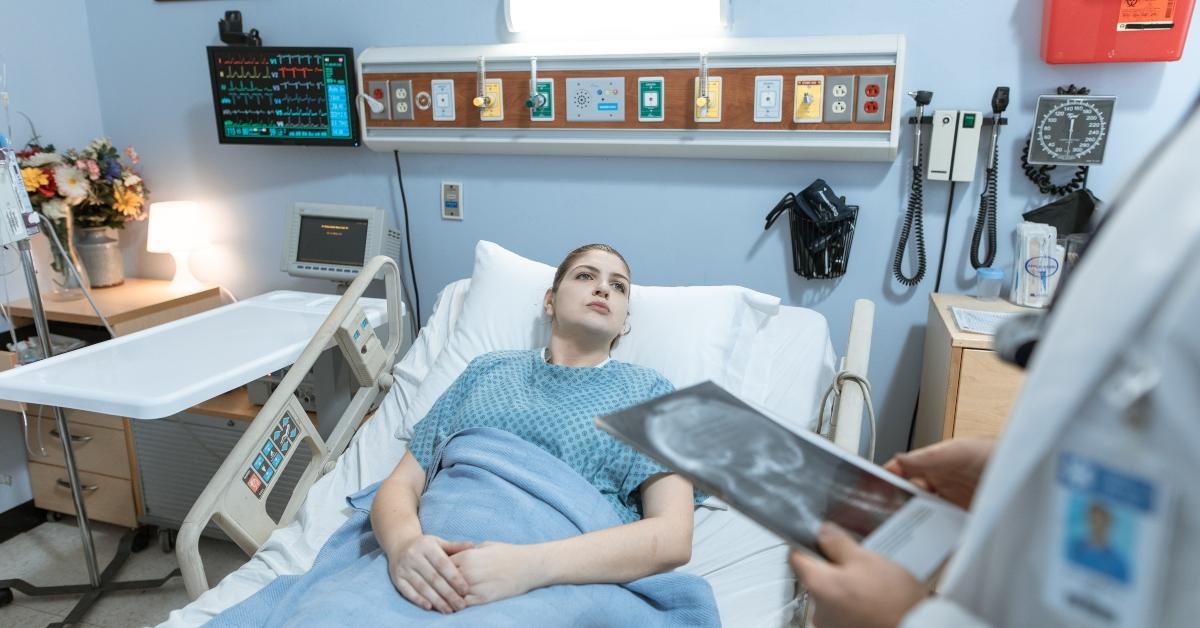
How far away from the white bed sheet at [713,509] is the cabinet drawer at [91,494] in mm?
1197

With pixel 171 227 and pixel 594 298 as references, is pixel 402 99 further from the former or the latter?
pixel 594 298

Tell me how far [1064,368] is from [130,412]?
163 cm

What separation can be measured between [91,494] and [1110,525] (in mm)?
3031

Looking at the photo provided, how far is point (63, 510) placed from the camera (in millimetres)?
2740

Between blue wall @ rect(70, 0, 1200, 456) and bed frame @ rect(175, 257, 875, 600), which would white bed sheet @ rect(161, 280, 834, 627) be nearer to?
bed frame @ rect(175, 257, 875, 600)

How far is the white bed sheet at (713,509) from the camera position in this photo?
4.52 feet

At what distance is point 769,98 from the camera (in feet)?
6.75

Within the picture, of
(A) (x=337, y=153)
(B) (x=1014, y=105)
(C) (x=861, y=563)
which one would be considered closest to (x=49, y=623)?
(A) (x=337, y=153)

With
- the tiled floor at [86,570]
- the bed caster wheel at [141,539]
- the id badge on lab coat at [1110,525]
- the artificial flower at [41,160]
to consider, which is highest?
the artificial flower at [41,160]

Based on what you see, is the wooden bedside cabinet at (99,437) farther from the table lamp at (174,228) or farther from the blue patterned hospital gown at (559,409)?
the blue patterned hospital gown at (559,409)

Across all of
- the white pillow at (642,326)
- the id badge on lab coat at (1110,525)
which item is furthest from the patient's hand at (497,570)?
the id badge on lab coat at (1110,525)

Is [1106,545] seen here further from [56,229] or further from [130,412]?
[56,229]

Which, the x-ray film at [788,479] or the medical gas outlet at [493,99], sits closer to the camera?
the x-ray film at [788,479]

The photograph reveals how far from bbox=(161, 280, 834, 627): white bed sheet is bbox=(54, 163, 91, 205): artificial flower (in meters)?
1.32
